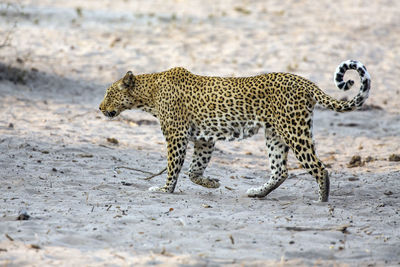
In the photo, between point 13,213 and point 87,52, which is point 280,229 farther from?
point 87,52

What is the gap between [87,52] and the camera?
55.4 ft

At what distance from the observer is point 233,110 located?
8539mm

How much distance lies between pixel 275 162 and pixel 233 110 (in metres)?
0.90

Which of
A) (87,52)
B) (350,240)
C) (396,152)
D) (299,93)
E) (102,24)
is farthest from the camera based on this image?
(102,24)

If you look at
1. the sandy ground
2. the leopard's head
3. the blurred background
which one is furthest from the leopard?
the blurred background

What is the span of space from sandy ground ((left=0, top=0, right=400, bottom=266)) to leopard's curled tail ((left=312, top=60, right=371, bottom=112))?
1.23 m

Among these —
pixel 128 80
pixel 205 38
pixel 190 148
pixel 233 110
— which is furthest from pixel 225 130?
pixel 205 38

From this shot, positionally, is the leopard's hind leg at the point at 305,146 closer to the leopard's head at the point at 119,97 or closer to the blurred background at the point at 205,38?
the leopard's head at the point at 119,97

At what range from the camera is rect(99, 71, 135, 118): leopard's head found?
9.04 metres

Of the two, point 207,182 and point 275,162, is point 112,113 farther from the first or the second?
point 275,162

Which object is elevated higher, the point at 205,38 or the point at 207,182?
the point at 205,38

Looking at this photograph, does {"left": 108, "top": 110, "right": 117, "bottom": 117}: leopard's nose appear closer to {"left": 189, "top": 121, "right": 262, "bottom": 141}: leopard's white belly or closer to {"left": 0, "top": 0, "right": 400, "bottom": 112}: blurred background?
{"left": 189, "top": 121, "right": 262, "bottom": 141}: leopard's white belly

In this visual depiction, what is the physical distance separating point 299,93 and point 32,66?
29.6 feet

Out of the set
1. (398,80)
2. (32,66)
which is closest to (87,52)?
(32,66)
